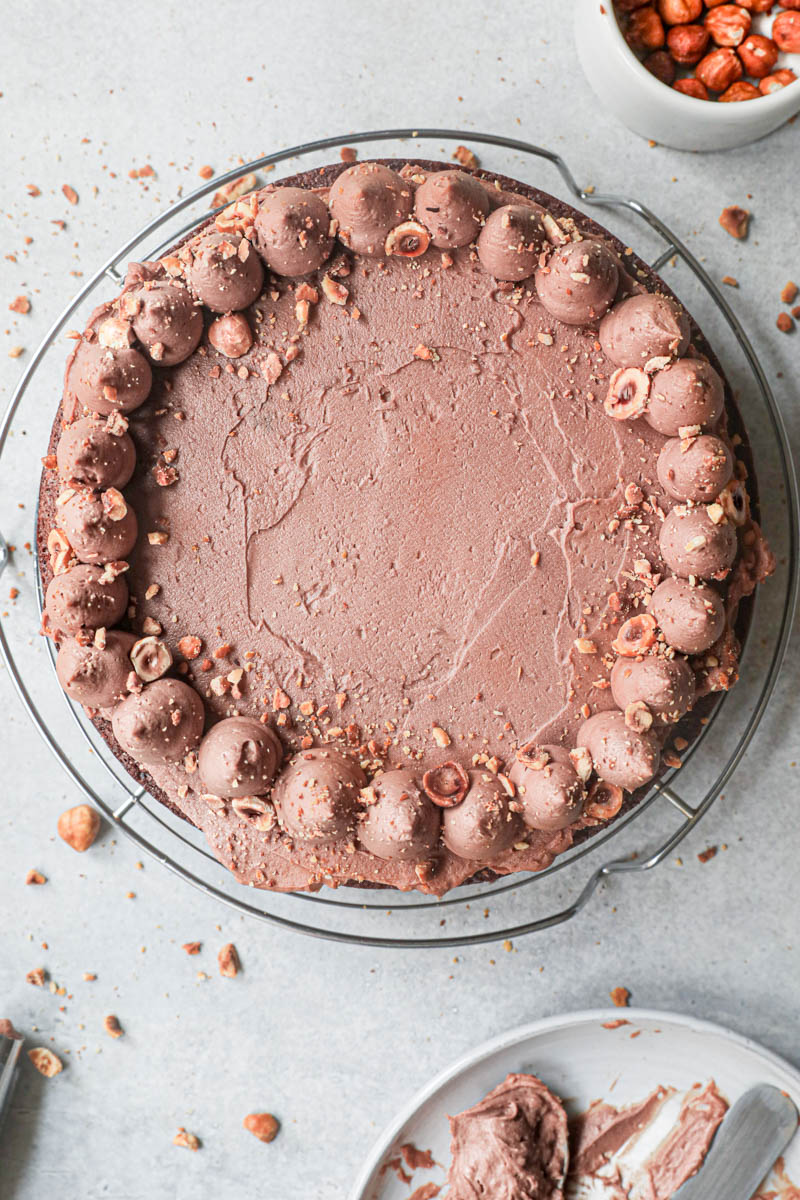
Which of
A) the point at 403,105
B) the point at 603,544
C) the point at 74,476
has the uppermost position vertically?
the point at 403,105

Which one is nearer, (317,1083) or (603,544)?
(603,544)

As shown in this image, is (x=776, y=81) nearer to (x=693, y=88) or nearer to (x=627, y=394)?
(x=693, y=88)

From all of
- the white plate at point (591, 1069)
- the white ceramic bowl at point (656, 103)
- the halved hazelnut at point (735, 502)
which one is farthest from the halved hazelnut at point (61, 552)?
the white ceramic bowl at point (656, 103)

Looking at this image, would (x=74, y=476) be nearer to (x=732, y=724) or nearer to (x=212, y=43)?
(x=212, y=43)

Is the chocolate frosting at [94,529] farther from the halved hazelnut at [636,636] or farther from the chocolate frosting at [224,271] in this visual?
the halved hazelnut at [636,636]

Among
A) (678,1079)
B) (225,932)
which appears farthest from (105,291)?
(678,1079)

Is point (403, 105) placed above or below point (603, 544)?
above
